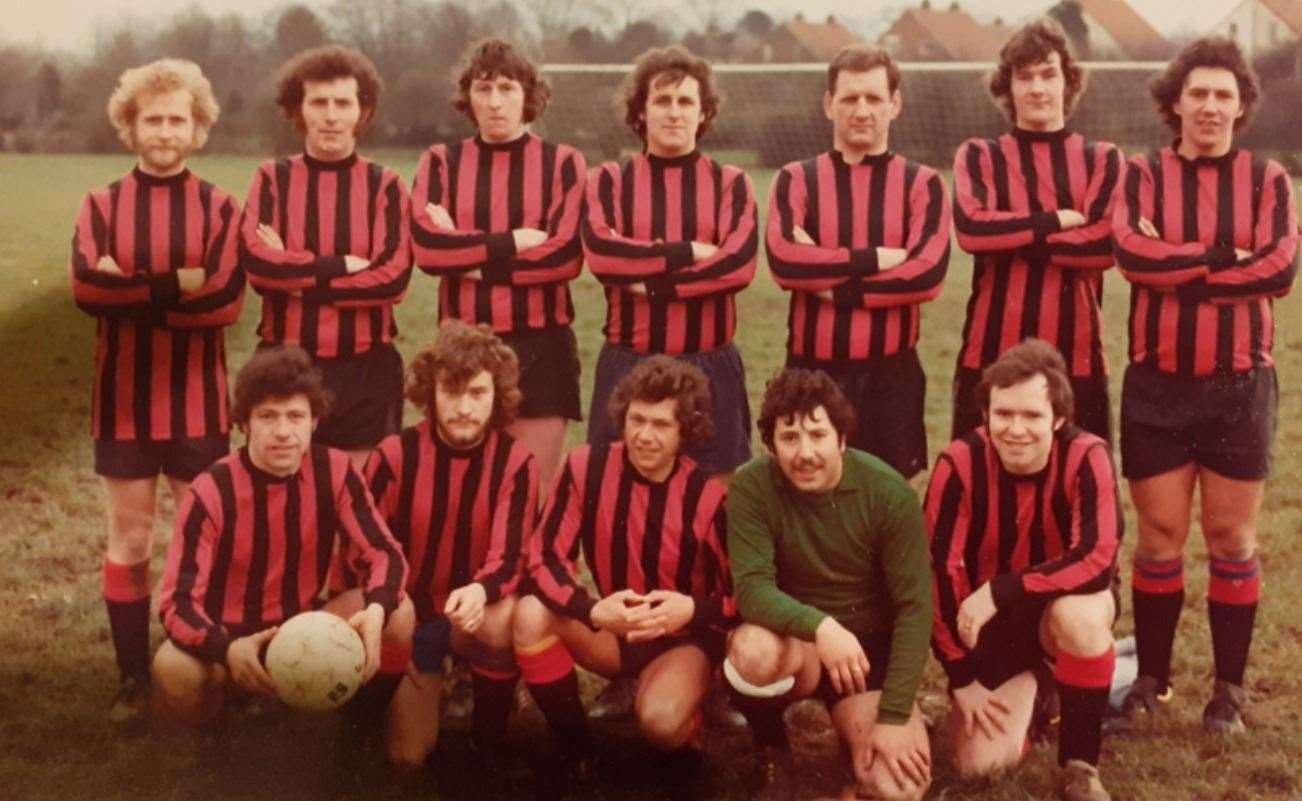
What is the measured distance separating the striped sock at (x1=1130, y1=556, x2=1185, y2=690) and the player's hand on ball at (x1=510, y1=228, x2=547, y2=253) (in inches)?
64.8

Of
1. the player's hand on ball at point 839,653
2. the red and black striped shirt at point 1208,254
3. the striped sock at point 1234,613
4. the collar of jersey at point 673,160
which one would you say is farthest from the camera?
the collar of jersey at point 673,160

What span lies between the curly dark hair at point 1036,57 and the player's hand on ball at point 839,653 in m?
1.50

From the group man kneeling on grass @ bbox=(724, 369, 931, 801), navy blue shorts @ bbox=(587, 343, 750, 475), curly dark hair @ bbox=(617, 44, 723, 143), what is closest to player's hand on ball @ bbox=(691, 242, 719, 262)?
navy blue shorts @ bbox=(587, 343, 750, 475)

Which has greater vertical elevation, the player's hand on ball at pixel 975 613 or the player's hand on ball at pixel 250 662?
the player's hand on ball at pixel 975 613

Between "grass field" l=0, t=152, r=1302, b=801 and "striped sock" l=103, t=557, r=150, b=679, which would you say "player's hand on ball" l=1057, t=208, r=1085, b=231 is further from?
"striped sock" l=103, t=557, r=150, b=679

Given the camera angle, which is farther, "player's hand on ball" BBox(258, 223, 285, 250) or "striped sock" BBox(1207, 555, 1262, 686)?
"player's hand on ball" BBox(258, 223, 285, 250)

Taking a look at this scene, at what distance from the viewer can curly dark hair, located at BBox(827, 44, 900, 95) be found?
11.2 feet

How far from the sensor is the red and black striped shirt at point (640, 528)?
9.95 feet

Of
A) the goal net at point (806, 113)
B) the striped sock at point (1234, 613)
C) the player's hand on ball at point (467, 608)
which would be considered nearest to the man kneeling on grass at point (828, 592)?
the player's hand on ball at point (467, 608)

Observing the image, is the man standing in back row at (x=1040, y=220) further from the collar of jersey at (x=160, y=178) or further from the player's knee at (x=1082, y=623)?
the collar of jersey at (x=160, y=178)

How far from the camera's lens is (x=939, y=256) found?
3408mm

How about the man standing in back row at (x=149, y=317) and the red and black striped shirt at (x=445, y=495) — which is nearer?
the red and black striped shirt at (x=445, y=495)

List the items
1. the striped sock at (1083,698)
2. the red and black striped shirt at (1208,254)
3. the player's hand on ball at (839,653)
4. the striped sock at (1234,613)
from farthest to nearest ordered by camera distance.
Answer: the striped sock at (1234,613)
the red and black striped shirt at (1208,254)
the striped sock at (1083,698)
the player's hand on ball at (839,653)

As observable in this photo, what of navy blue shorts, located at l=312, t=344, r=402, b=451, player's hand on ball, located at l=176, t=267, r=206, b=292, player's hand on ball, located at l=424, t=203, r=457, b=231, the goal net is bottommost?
navy blue shorts, located at l=312, t=344, r=402, b=451
